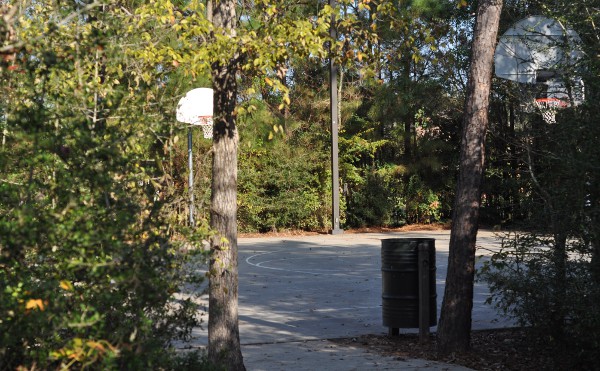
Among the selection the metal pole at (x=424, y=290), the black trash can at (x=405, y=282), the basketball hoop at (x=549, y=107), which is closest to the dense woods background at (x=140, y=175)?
the basketball hoop at (x=549, y=107)

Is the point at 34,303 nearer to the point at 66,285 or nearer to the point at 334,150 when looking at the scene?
the point at 66,285

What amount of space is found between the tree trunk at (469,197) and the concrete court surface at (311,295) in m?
0.67

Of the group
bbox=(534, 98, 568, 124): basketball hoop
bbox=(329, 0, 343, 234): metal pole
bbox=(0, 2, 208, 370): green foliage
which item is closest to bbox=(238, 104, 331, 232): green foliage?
bbox=(329, 0, 343, 234): metal pole

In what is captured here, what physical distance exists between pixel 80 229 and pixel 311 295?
35.2 feet

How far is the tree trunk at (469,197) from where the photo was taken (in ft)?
30.4

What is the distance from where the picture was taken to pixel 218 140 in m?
7.63

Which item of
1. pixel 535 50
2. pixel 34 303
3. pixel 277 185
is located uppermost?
pixel 535 50

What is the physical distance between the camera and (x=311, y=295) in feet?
49.3

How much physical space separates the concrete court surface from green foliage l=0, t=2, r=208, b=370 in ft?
5.07

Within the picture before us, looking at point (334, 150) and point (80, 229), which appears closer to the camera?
point (80, 229)

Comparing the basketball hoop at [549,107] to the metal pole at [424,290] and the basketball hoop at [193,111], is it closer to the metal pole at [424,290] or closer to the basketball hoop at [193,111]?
the metal pole at [424,290]

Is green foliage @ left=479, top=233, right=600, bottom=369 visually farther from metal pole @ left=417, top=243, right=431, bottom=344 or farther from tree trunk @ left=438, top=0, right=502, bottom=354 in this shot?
metal pole @ left=417, top=243, right=431, bottom=344

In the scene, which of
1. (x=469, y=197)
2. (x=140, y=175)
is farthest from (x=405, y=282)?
(x=140, y=175)

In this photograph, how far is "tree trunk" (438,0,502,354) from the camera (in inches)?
365
